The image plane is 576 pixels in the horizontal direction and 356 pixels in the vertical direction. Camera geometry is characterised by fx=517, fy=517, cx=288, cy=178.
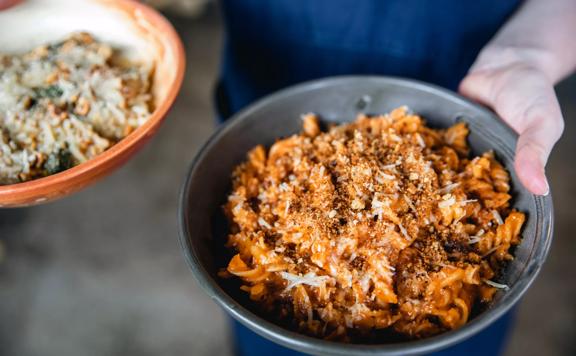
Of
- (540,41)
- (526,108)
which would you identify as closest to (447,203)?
(526,108)

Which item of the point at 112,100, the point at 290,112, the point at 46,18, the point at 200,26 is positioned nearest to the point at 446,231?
the point at 290,112

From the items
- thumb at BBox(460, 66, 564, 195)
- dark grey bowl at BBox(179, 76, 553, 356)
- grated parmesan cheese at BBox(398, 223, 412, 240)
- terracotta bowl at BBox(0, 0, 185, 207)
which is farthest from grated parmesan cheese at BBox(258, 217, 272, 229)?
thumb at BBox(460, 66, 564, 195)

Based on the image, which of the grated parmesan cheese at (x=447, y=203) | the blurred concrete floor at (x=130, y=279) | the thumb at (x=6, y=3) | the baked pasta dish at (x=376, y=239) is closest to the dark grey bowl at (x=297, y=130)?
the baked pasta dish at (x=376, y=239)

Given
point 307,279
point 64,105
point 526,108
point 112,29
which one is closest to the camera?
point 307,279

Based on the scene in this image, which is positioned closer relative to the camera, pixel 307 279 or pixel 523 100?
pixel 307 279

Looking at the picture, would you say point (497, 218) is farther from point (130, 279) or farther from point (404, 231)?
point (130, 279)

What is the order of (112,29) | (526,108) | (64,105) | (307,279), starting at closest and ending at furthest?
(307,279) → (526,108) → (64,105) → (112,29)

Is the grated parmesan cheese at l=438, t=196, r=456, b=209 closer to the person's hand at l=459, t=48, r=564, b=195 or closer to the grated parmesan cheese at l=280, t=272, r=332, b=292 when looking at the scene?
the person's hand at l=459, t=48, r=564, b=195
